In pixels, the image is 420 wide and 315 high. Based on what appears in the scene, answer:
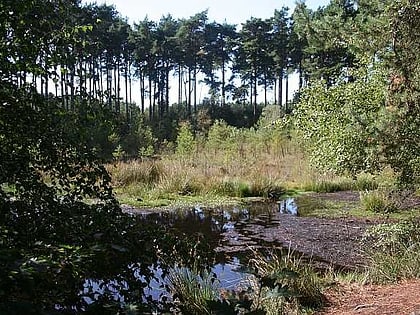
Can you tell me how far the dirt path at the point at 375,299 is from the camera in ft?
13.5

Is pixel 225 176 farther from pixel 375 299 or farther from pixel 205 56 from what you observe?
pixel 205 56

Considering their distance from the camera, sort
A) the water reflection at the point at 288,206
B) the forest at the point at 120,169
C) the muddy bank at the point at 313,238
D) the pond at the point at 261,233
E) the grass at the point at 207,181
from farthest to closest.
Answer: the grass at the point at 207,181 < the water reflection at the point at 288,206 < the muddy bank at the point at 313,238 < the pond at the point at 261,233 < the forest at the point at 120,169

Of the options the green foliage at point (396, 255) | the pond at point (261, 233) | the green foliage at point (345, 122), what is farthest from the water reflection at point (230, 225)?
the green foliage at point (345, 122)

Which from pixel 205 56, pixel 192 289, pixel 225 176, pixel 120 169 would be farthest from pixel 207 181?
pixel 205 56

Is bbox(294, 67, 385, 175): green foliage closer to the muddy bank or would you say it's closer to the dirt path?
the muddy bank

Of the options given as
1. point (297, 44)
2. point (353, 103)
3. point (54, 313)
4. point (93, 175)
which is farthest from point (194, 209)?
point (297, 44)

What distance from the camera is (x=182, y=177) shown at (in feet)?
47.8

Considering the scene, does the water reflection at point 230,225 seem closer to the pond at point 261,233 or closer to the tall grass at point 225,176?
the pond at point 261,233

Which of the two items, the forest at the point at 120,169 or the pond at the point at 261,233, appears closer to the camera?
the forest at the point at 120,169

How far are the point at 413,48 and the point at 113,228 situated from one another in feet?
12.6

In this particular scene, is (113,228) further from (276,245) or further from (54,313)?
(276,245)

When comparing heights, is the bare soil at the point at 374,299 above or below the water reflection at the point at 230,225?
above

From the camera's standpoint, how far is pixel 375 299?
15.0ft

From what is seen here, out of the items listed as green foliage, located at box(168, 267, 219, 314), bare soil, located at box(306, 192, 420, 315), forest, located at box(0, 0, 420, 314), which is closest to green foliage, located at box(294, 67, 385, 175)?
forest, located at box(0, 0, 420, 314)
